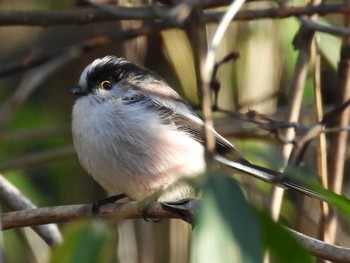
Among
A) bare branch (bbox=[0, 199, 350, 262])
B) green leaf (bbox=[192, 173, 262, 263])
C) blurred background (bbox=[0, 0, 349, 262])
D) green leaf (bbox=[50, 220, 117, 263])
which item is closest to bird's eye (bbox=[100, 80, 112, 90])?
blurred background (bbox=[0, 0, 349, 262])

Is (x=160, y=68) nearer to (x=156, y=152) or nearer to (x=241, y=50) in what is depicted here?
(x=241, y=50)

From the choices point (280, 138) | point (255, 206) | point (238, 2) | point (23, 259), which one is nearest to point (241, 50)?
point (280, 138)

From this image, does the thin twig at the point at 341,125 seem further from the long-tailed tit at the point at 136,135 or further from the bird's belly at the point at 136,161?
the bird's belly at the point at 136,161

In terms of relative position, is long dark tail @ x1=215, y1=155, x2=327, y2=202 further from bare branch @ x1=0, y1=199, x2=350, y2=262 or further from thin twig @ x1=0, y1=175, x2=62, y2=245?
thin twig @ x1=0, y1=175, x2=62, y2=245

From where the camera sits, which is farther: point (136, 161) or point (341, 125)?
point (341, 125)

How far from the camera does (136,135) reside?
8.99 feet

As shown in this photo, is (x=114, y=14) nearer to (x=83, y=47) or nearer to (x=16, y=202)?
(x=83, y=47)

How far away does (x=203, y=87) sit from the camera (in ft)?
4.50

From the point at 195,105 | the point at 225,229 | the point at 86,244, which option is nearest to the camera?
the point at 225,229

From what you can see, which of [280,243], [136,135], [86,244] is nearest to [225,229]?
[280,243]

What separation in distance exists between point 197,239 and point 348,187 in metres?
2.53

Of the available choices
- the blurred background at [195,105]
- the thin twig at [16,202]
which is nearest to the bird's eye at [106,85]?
the blurred background at [195,105]

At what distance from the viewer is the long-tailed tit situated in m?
2.70

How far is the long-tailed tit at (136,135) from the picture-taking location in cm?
270
